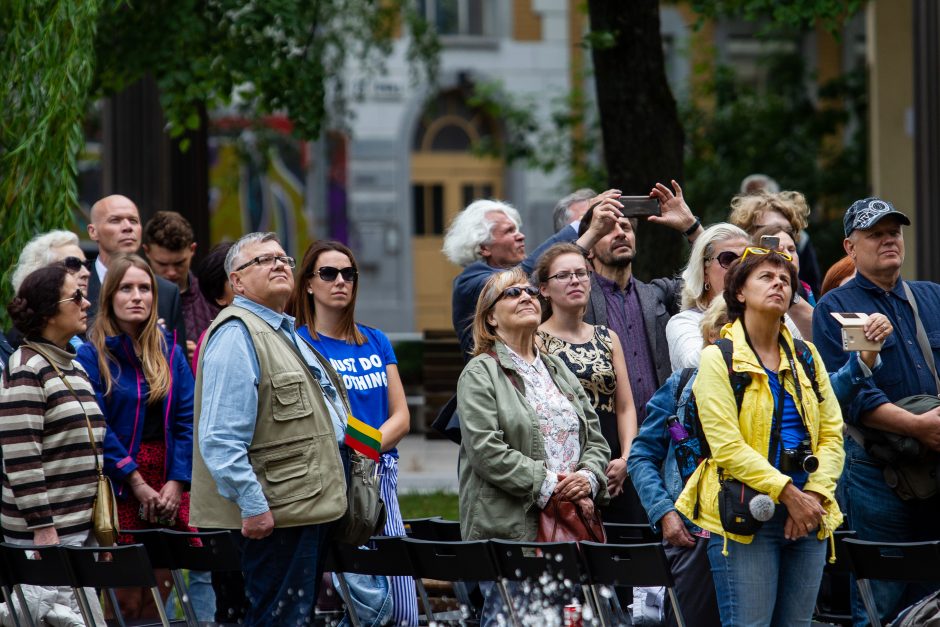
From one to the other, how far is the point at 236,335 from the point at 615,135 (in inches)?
214

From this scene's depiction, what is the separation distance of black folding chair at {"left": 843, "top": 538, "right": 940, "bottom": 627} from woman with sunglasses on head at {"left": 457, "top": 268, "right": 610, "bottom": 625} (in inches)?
43.8

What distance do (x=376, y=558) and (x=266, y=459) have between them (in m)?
0.67

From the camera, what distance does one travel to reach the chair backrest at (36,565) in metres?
5.80

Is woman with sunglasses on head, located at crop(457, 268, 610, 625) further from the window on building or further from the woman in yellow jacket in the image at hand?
the window on building

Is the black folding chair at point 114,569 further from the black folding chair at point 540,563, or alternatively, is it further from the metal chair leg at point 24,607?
the black folding chair at point 540,563

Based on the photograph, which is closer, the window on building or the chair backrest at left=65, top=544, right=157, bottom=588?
the chair backrest at left=65, top=544, right=157, bottom=588

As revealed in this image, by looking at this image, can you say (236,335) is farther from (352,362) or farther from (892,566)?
(892,566)

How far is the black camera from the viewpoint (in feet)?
17.0

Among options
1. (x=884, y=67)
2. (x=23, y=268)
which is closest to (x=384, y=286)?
(x=884, y=67)

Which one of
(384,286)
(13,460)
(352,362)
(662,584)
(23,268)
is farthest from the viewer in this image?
(384,286)

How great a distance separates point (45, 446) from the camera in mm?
6203

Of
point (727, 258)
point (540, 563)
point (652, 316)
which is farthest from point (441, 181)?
point (540, 563)

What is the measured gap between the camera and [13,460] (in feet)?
20.0

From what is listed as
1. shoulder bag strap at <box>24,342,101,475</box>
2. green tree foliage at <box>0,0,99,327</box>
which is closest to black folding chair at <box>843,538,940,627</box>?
shoulder bag strap at <box>24,342,101,475</box>
